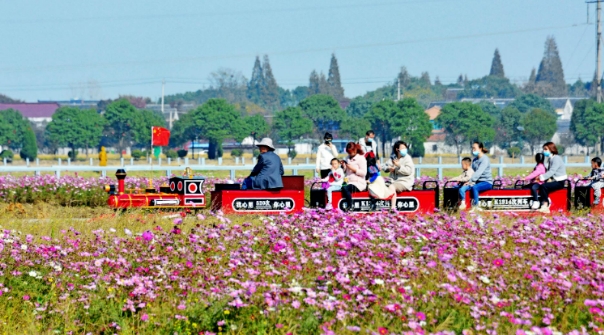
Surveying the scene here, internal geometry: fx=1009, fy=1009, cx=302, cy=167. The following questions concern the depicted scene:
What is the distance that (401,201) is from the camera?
18.3m

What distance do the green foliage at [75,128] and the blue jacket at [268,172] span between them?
365ft

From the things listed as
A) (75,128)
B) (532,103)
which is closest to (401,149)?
(75,128)

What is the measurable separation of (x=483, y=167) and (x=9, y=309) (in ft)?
35.9

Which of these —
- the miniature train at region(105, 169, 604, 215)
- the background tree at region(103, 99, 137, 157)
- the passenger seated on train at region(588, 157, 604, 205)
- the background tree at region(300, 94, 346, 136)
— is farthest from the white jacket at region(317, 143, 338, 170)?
the background tree at region(300, 94, 346, 136)

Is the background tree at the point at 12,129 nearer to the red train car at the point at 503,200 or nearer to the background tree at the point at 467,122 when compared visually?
the background tree at the point at 467,122

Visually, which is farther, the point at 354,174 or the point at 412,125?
the point at 412,125

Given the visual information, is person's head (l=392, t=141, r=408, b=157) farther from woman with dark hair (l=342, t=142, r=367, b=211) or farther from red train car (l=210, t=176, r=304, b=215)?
red train car (l=210, t=176, r=304, b=215)

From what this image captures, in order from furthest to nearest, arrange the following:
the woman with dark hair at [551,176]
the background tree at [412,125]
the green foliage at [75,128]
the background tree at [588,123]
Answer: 1. the green foliage at [75,128]
2. the background tree at [412,125]
3. the background tree at [588,123]
4. the woman with dark hair at [551,176]

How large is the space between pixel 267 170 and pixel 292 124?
107 meters

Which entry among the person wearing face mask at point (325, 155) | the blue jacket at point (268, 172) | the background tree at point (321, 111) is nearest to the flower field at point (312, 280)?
the blue jacket at point (268, 172)

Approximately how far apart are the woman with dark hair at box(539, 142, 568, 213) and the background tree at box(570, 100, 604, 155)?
3911 inches

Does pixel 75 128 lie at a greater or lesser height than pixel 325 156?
greater

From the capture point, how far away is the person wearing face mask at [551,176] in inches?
758

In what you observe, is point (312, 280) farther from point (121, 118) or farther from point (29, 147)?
point (121, 118)
